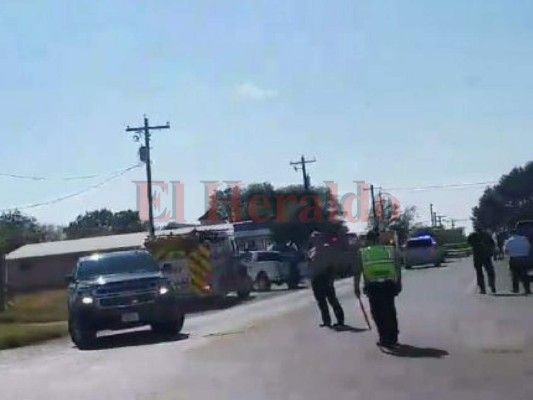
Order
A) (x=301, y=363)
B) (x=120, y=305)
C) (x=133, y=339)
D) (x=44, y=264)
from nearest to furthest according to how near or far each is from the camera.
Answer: (x=301, y=363) → (x=120, y=305) → (x=133, y=339) → (x=44, y=264)

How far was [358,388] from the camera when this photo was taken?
1131cm

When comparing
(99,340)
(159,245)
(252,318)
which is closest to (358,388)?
(99,340)

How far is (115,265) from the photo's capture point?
22.3 m

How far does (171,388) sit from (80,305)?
29.0ft

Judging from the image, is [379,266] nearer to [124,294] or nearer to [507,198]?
[124,294]

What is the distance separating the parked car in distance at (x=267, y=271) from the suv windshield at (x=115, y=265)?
2281 centimetres

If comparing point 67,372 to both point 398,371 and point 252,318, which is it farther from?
point 252,318


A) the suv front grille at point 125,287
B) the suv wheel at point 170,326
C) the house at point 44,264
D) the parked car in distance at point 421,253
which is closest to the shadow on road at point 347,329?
the suv wheel at point 170,326

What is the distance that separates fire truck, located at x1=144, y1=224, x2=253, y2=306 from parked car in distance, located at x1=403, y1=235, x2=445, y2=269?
22.9m

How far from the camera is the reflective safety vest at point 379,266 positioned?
15664 mm

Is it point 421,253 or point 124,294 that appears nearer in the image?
point 124,294

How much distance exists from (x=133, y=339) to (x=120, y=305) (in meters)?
0.99

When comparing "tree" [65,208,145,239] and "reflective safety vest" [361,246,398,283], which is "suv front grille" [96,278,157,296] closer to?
"reflective safety vest" [361,246,398,283]

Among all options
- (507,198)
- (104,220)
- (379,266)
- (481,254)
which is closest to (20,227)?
(104,220)
